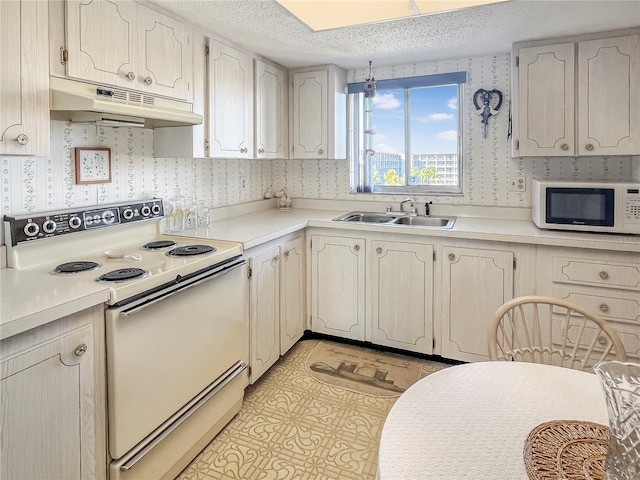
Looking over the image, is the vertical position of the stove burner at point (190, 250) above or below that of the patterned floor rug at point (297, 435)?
above

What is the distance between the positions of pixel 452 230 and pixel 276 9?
1.61 m

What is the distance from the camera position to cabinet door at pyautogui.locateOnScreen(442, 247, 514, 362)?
8.27ft

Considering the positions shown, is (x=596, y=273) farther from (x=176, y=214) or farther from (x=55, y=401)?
(x=55, y=401)

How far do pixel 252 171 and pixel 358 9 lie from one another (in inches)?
60.0

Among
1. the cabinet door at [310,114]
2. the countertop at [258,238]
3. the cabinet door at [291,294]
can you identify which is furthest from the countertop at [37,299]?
the cabinet door at [310,114]

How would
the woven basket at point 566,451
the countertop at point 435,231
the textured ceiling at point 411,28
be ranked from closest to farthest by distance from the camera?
the woven basket at point 566,451 → the textured ceiling at point 411,28 → the countertop at point 435,231

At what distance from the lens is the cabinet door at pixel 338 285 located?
116 inches

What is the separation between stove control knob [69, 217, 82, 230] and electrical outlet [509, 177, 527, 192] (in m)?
2.77

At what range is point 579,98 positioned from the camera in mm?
2512

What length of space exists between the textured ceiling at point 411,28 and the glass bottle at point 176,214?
102 cm

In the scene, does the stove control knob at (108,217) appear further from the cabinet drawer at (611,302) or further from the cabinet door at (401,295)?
the cabinet drawer at (611,302)

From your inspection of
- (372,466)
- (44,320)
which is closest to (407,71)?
(372,466)

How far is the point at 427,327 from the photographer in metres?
2.78

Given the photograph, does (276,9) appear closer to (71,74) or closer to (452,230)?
(71,74)
